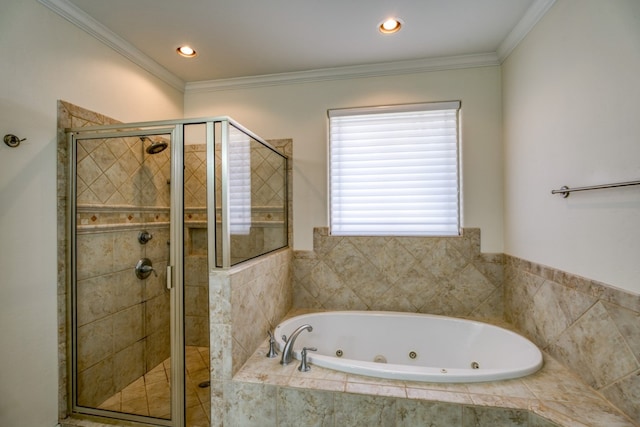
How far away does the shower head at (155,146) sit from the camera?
1.65 m

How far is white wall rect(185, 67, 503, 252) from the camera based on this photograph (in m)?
2.24

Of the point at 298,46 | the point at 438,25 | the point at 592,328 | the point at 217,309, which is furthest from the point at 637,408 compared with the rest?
the point at 298,46

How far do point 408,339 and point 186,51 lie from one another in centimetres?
277

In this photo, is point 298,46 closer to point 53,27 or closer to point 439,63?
point 439,63

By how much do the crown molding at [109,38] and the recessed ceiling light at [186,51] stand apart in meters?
0.29

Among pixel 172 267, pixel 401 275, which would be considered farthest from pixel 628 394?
pixel 172 267

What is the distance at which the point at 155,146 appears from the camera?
1676 millimetres

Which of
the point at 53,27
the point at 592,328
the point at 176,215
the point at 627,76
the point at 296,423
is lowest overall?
the point at 296,423

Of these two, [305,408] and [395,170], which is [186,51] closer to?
[395,170]

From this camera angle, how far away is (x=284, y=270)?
90.3 inches

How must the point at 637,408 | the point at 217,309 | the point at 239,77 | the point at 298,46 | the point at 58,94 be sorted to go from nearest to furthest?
1. the point at 637,408
2. the point at 217,309
3. the point at 58,94
4. the point at 298,46
5. the point at 239,77

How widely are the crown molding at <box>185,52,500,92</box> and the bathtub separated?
1.99 metres

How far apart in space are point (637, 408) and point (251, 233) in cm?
196

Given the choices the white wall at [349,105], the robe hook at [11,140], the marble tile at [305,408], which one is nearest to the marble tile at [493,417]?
the marble tile at [305,408]
